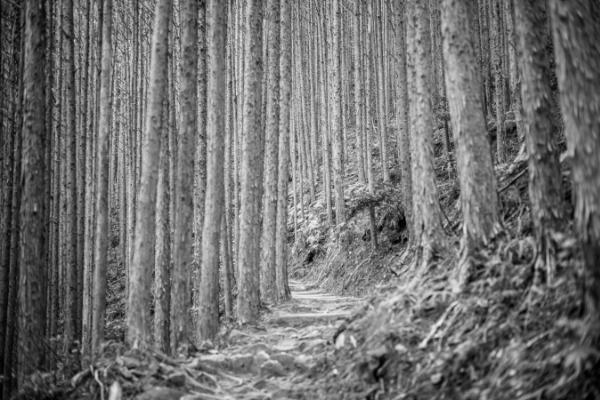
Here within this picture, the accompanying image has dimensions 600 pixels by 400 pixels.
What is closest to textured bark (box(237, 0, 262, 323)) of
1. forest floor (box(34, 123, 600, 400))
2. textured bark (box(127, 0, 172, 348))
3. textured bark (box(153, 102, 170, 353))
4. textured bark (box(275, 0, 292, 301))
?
forest floor (box(34, 123, 600, 400))

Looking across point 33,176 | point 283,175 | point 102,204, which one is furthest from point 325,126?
point 33,176

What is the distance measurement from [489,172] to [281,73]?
6.66m

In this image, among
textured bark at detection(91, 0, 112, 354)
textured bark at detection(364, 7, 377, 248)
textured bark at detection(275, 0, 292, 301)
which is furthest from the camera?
textured bark at detection(364, 7, 377, 248)

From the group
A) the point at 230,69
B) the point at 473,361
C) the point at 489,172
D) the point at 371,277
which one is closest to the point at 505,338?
the point at 473,361

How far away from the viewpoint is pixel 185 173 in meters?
6.46

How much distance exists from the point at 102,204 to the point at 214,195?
3.09 meters

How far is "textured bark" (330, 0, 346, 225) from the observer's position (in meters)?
14.4

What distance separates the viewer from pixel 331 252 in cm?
1428

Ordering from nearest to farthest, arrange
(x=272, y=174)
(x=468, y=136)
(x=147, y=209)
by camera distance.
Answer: (x=468, y=136)
(x=147, y=209)
(x=272, y=174)

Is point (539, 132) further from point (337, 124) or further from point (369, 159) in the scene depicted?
point (337, 124)

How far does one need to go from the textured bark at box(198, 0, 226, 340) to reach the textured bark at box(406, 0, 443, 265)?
→ 3.17 metres

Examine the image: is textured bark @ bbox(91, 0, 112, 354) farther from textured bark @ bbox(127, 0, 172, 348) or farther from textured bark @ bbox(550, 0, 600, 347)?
textured bark @ bbox(550, 0, 600, 347)

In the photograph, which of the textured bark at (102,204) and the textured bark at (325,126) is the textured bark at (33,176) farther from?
the textured bark at (325,126)

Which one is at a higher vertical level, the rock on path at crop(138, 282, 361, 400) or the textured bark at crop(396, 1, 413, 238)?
the textured bark at crop(396, 1, 413, 238)
